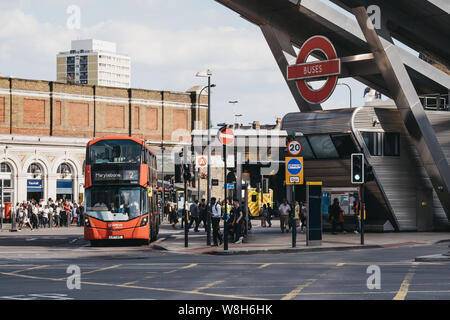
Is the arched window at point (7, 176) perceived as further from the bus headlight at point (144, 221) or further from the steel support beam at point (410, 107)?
the steel support beam at point (410, 107)

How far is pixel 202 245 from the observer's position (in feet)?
99.1

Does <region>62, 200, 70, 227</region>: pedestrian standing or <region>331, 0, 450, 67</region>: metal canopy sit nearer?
<region>331, 0, 450, 67</region>: metal canopy

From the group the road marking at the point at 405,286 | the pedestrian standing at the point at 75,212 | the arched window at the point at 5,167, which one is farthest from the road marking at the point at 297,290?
the arched window at the point at 5,167

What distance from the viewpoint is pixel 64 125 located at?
74.4m

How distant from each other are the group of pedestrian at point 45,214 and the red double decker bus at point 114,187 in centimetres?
1962

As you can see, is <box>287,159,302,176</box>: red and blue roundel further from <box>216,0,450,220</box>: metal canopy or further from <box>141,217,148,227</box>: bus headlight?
<box>216,0,450,220</box>: metal canopy

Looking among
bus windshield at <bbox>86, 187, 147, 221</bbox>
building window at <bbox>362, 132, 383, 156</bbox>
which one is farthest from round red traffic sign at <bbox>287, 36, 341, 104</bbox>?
bus windshield at <bbox>86, 187, 147, 221</bbox>

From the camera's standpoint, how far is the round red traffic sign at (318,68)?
115 ft

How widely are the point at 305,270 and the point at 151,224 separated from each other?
1533cm

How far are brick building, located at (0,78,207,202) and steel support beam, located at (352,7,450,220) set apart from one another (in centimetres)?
3656

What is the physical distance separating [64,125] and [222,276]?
59121 millimetres

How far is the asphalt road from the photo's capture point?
13.8 meters

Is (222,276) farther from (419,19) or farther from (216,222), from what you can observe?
(419,19)

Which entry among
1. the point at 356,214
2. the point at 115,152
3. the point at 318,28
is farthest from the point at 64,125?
the point at 115,152
